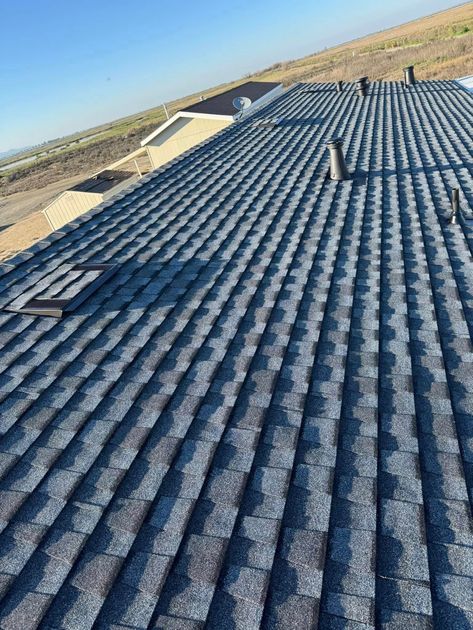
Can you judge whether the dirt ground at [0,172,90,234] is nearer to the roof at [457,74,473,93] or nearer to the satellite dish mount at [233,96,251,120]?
the satellite dish mount at [233,96,251,120]

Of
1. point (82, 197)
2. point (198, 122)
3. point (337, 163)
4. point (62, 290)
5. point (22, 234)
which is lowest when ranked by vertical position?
point (22, 234)

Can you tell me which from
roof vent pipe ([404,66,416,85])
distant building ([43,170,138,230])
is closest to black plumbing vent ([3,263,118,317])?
distant building ([43,170,138,230])

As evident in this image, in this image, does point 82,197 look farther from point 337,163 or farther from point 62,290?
point 62,290

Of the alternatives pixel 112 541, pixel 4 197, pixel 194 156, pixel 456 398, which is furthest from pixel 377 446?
pixel 4 197

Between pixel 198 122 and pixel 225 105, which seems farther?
pixel 198 122

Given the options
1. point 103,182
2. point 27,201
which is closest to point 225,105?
point 103,182

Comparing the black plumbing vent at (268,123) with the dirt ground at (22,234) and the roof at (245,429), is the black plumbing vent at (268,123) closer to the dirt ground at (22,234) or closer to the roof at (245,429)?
the roof at (245,429)
